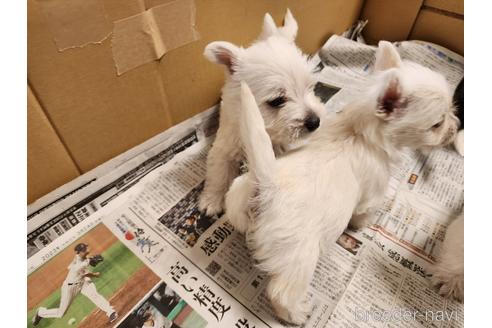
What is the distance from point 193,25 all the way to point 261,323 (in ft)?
2.74

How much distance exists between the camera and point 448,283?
830mm

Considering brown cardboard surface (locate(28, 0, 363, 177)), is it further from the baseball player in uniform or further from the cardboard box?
the baseball player in uniform

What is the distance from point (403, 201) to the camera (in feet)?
3.42

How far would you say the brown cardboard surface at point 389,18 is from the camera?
55.6 inches

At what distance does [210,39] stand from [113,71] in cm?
32

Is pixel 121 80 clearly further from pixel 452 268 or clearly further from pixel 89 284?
pixel 452 268

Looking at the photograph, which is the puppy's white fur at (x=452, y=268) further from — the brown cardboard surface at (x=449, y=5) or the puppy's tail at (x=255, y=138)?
the brown cardboard surface at (x=449, y=5)

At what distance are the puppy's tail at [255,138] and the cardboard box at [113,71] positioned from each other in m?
0.39

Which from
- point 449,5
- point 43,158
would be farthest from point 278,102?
point 449,5

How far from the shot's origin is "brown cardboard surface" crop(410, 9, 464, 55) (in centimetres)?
134

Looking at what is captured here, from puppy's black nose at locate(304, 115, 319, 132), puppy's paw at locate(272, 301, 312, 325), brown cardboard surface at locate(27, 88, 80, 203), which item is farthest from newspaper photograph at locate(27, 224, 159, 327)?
puppy's black nose at locate(304, 115, 319, 132)

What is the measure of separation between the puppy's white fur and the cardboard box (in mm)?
887

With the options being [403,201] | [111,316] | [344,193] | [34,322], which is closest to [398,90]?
[344,193]

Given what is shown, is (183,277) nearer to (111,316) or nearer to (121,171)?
(111,316)
